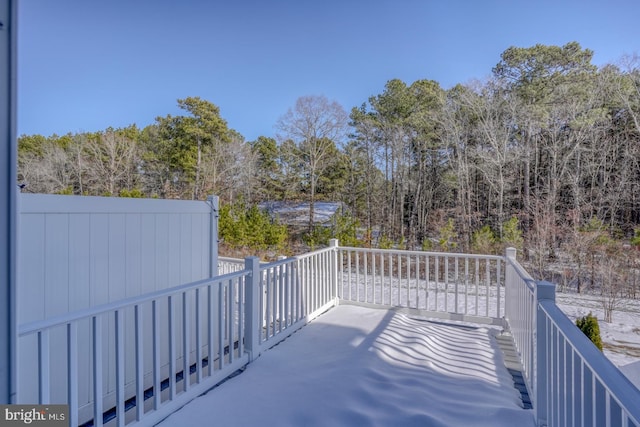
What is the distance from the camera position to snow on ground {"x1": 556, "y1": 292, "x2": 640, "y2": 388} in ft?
14.9

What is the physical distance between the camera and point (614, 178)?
383 inches

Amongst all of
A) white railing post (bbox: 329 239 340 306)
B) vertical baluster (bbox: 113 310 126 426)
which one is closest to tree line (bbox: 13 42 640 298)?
white railing post (bbox: 329 239 340 306)

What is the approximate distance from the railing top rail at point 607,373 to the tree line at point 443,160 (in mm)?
7691

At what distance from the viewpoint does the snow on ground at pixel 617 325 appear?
4539mm

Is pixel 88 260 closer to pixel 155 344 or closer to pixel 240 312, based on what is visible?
pixel 155 344

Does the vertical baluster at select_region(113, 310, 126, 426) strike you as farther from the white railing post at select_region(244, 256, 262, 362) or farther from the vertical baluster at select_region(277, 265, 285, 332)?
the vertical baluster at select_region(277, 265, 285, 332)

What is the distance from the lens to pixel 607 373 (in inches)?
39.0

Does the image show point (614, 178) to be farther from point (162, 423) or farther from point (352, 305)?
point (162, 423)

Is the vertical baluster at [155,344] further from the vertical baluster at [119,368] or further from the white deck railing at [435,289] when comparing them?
the white deck railing at [435,289]

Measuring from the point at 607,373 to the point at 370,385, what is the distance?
5.76 feet

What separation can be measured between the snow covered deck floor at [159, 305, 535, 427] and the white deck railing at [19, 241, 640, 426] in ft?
0.54

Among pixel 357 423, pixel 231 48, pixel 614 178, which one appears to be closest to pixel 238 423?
pixel 357 423

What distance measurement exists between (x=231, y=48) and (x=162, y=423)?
9.26 meters

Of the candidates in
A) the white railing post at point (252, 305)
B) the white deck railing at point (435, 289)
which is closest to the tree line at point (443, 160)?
the white deck railing at point (435, 289)
